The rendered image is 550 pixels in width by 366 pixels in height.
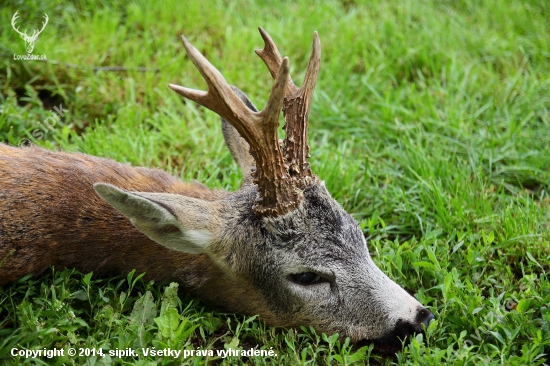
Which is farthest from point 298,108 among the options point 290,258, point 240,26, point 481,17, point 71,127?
point 481,17

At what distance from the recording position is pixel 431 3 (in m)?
8.69

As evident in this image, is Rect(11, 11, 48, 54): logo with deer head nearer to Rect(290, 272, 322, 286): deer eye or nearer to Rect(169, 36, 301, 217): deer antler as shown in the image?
Rect(169, 36, 301, 217): deer antler

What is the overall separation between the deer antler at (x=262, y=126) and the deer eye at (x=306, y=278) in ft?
1.39

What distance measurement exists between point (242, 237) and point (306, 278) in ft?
1.61

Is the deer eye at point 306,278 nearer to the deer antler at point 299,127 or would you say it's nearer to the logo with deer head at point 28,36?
the deer antler at point 299,127

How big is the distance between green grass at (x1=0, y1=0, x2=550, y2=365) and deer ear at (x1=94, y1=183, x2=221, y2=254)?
43 centimetres

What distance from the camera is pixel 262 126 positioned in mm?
4004

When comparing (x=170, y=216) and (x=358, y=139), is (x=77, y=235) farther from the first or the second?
(x=358, y=139)

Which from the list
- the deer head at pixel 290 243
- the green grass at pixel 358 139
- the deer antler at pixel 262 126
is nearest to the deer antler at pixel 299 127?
the deer head at pixel 290 243

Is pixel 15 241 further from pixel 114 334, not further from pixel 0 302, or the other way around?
pixel 114 334

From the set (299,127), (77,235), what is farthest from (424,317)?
(77,235)

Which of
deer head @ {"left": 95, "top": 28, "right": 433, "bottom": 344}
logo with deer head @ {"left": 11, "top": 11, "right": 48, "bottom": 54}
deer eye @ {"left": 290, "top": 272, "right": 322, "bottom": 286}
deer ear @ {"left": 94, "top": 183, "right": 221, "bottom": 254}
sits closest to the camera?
deer ear @ {"left": 94, "top": 183, "right": 221, "bottom": 254}

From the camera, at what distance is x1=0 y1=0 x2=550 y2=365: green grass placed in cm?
416

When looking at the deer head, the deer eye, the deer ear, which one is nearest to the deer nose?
the deer head
